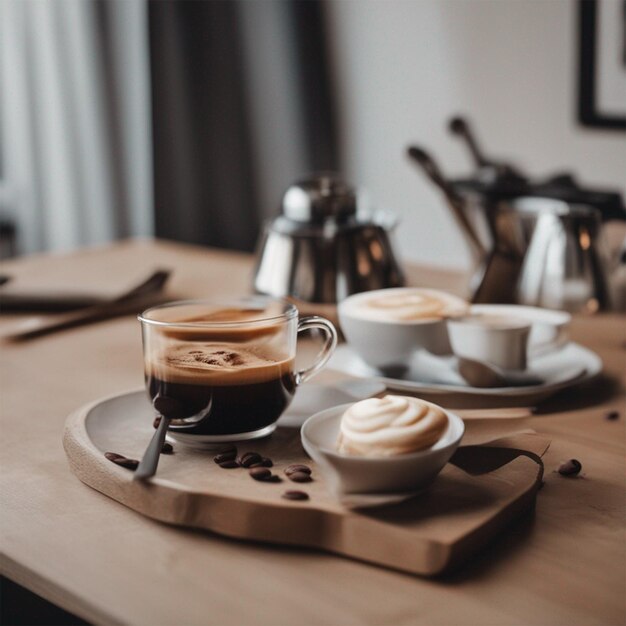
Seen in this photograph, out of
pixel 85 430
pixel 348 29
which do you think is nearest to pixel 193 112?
pixel 348 29

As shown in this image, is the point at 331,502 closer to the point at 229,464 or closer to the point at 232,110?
the point at 229,464

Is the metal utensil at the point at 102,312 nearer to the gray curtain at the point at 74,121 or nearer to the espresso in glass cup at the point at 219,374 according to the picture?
the espresso in glass cup at the point at 219,374

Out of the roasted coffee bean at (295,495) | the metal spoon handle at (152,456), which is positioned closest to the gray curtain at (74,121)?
the metal spoon handle at (152,456)

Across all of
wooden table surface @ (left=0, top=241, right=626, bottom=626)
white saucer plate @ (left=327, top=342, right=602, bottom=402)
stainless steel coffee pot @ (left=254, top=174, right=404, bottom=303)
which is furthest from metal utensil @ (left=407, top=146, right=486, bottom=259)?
wooden table surface @ (left=0, top=241, right=626, bottom=626)

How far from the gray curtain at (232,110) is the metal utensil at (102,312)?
1996 mm

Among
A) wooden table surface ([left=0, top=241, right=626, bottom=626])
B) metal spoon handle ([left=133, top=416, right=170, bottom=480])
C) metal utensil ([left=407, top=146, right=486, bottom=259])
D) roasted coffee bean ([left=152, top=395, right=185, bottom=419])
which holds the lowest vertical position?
wooden table surface ([left=0, top=241, right=626, bottom=626])

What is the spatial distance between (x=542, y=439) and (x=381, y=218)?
675 millimetres

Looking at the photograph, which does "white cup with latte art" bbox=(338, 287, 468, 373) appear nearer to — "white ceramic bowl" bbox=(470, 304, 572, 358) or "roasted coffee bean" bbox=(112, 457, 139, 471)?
"white ceramic bowl" bbox=(470, 304, 572, 358)

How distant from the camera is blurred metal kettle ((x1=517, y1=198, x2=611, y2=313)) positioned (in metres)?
1.37

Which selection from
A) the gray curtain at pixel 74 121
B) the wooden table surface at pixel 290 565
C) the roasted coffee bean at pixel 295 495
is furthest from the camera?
the gray curtain at pixel 74 121

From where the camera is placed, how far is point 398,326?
107 cm

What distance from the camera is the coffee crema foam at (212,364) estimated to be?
84cm

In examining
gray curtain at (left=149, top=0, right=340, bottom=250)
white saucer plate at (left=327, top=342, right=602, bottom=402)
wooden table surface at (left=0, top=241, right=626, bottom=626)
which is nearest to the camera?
wooden table surface at (left=0, top=241, right=626, bottom=626)

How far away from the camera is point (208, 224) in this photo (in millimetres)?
3682
